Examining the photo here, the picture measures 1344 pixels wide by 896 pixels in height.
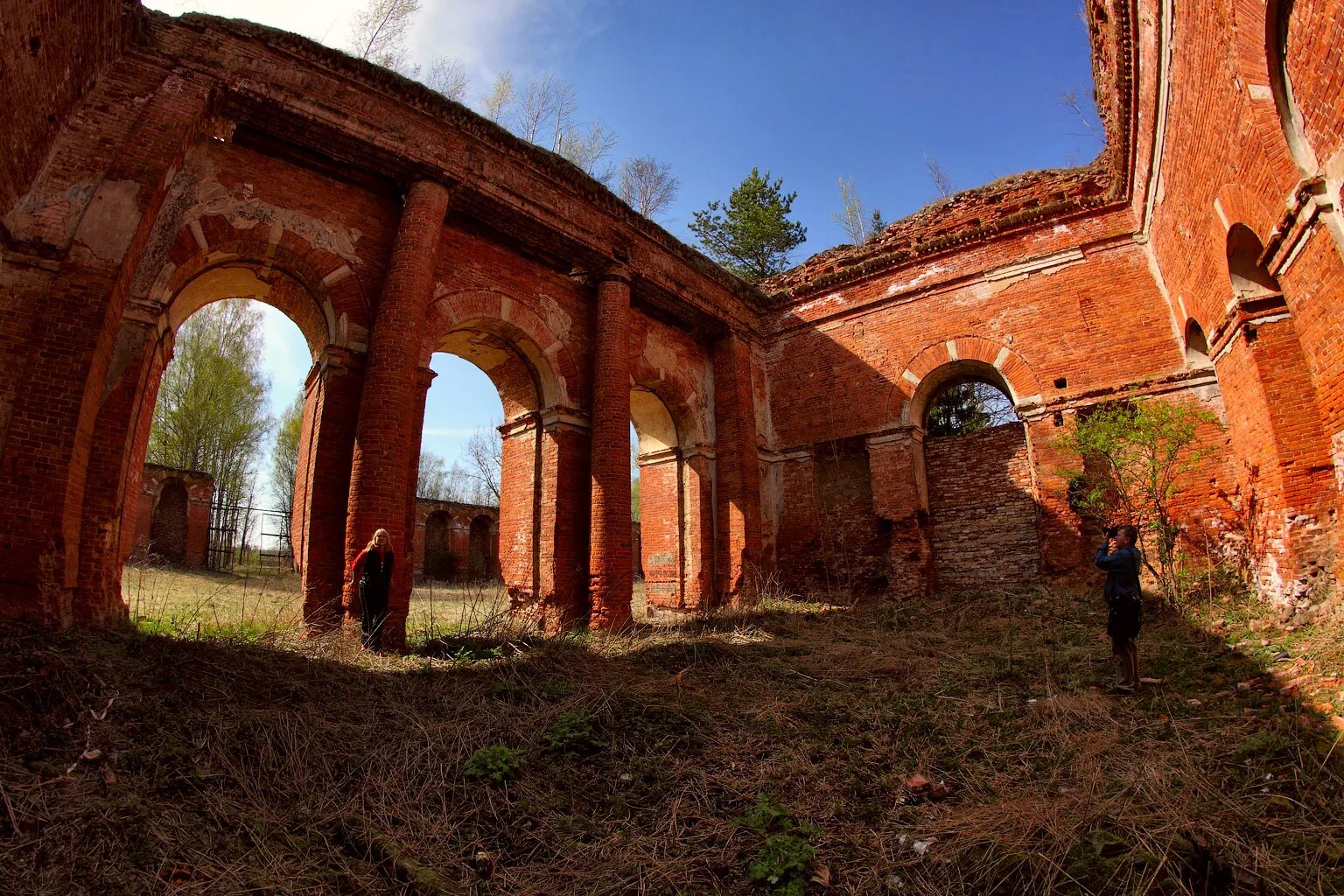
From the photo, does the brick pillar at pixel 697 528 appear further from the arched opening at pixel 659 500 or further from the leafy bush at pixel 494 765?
the leafy bush at pixel 494 765

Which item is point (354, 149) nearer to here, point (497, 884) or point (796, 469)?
point (497, 884)

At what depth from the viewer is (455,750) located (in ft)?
14.3

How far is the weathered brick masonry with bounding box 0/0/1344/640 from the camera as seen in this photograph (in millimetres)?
5625

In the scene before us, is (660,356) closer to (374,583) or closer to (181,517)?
(374,583)

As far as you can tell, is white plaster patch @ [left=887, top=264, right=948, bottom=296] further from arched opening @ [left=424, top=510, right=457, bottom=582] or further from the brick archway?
arched opening @ [left=424, top=510, right=457, bottom=582]

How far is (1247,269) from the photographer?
7.32m

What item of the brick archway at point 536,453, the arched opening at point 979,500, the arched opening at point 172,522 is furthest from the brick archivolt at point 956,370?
the arched opening at point 172,522

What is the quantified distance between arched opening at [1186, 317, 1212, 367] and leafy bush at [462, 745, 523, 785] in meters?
10.4

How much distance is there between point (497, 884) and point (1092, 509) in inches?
394

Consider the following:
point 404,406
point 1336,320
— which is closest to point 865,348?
point 1336,320

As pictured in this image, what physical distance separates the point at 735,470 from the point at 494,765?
8.61 metres

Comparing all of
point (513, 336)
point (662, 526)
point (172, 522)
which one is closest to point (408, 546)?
point (513, 336)

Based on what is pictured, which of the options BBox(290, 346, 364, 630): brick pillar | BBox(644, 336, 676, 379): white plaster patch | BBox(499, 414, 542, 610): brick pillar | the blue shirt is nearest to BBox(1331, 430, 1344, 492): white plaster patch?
the blue shirt

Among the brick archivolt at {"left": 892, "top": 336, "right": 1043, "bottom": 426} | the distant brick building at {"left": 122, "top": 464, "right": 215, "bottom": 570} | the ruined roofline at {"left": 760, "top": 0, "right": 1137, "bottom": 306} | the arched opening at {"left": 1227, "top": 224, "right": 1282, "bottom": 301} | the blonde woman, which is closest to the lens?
the blonde woman
